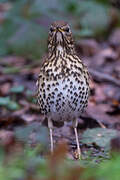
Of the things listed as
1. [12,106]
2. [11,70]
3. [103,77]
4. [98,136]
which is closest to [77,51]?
[11,70]

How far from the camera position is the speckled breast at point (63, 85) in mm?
5926

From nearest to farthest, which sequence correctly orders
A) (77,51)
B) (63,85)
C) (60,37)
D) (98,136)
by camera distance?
(63,85) < (60,37) < (98,136) < (77,51)

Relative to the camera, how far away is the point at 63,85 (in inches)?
233

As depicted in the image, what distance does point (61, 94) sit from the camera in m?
5.96

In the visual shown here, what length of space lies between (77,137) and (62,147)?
10.7 feet

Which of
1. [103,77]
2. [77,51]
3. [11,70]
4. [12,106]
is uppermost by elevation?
[77,51]

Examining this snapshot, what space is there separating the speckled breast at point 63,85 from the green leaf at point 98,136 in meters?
0.56

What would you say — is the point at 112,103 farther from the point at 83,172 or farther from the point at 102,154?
the point at 83,172

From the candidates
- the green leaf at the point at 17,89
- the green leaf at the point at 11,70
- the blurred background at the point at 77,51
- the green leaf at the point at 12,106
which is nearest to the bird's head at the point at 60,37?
the blurred background at the point at 77,51

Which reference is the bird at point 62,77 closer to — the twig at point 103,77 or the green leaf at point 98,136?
the green leaf at point 98,136

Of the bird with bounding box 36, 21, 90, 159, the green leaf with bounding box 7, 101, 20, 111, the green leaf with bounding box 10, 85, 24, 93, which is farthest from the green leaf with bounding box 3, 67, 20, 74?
the bird with bounding box 36, 21, 90, 159

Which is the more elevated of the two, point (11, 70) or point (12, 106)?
point (11, 70)

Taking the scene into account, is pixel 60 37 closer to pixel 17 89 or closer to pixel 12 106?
pixel 12 106

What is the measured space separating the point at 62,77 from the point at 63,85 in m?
0.07
